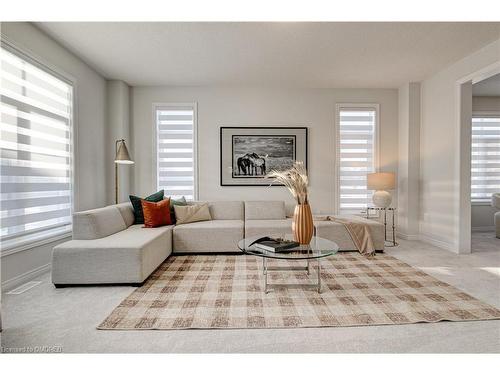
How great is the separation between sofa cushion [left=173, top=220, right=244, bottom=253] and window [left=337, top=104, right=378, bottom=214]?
2178 mm

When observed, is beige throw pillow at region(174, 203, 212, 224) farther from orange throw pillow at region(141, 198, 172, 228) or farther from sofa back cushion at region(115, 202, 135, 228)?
sofa back cushion at region(115, 202, 135, 228)

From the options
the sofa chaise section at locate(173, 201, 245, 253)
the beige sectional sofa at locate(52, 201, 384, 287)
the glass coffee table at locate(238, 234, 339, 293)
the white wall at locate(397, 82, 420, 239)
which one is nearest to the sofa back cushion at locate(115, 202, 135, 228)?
the beige sectional sofa at locate(52, 201, 384, 287)

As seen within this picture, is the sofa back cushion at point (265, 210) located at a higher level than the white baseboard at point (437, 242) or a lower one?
higher

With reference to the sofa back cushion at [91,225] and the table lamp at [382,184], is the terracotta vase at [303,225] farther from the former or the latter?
the table lamp at [382,184]

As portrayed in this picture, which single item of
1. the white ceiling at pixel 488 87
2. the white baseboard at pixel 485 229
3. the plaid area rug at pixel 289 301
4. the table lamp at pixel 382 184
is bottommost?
the plaid area rug at pixel 289 301

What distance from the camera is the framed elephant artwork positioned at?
16.4ft

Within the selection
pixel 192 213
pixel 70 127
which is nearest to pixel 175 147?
pixel 192 213

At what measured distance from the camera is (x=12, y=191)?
108 inches

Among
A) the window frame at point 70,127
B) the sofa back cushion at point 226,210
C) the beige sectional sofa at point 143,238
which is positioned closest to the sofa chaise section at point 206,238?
the beige sectional sofa at point 143,238

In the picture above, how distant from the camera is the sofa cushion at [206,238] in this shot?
12.8 feet

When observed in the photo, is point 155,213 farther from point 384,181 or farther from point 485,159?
point 485,159

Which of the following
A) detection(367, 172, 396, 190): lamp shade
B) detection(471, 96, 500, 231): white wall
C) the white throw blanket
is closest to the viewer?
the white throw blanket
